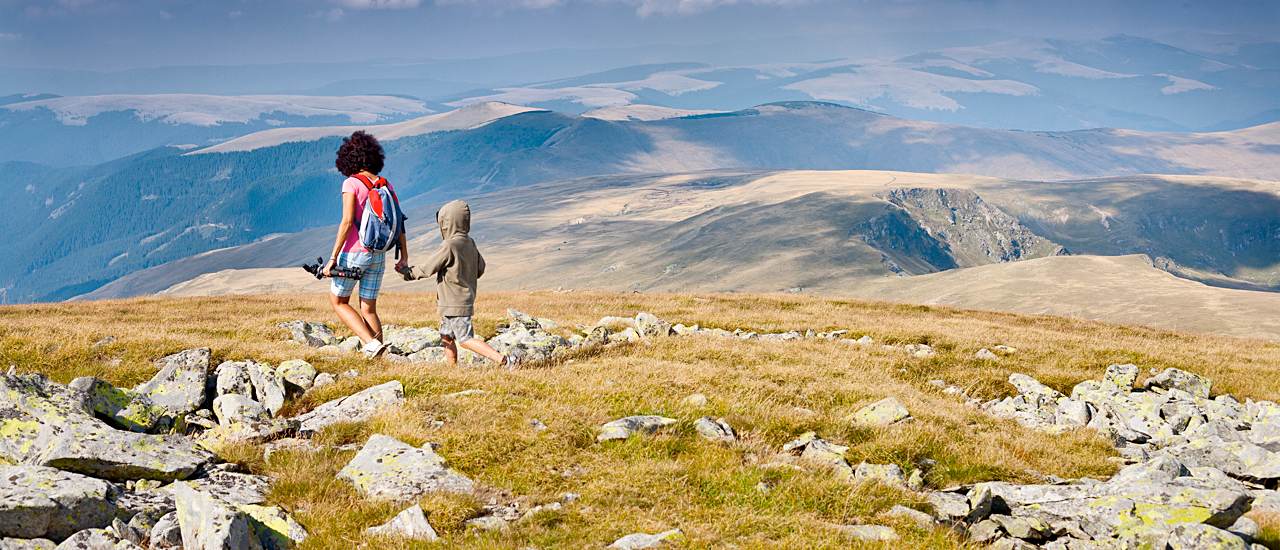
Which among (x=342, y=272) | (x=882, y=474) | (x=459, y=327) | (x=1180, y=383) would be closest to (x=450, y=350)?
(x=459, y=327)

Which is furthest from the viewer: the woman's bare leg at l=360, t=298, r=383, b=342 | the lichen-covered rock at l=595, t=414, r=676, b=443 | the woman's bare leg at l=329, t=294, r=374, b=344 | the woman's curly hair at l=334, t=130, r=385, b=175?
the woman's bare leg at l=360, t=298, r=383, b=342

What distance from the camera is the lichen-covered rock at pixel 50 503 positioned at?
8188 mm

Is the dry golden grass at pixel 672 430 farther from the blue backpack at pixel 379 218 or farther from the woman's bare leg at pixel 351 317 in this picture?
the blue backpack at pixel 379 218

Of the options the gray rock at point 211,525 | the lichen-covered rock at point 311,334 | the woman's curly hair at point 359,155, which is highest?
the woman's curly hair at point 359,155

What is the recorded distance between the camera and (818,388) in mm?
15938

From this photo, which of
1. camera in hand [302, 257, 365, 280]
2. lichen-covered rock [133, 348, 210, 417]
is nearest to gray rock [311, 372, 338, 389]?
lichen-covered rock [133, 348, 210, 417]

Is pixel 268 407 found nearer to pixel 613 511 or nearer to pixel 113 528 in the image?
pixel 113 528

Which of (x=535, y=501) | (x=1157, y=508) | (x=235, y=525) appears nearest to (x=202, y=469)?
(x=235, y=525)

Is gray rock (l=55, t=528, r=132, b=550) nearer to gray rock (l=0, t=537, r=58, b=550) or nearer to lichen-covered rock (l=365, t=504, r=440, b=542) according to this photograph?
gray rock (l=0, t=537, r=58, b=550)

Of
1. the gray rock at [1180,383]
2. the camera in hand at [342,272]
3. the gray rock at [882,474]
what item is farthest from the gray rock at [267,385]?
the gray rock at [1180,383]

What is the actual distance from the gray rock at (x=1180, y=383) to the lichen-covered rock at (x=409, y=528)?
17.9m

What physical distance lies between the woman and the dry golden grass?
1.32 metres

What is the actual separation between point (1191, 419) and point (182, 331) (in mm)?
24262

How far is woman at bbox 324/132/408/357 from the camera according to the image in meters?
16.3
